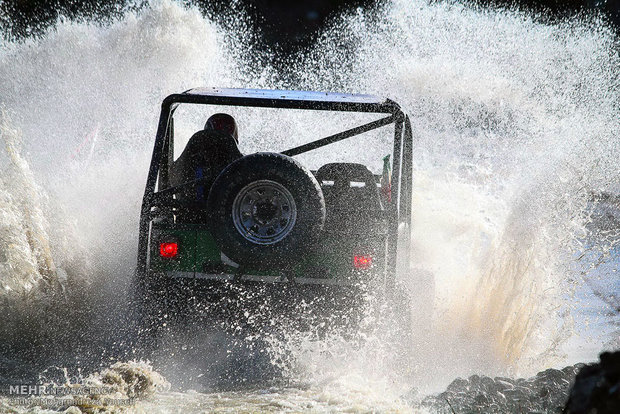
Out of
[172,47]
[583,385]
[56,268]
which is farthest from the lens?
[172,47]

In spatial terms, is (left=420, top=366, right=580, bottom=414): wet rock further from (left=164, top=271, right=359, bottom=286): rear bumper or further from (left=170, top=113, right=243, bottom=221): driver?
(left=170, top=113, right=243, bottom=221): driver

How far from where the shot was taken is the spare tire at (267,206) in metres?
3.88

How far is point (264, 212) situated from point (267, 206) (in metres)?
0.05

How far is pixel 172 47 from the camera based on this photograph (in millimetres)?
20234

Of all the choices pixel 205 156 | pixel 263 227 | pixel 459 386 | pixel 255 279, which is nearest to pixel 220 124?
pixel 205 156

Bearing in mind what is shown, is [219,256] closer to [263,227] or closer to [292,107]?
[263,227]

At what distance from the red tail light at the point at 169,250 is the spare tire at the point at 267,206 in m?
0.49

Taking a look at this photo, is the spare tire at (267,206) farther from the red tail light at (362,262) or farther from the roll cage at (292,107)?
the roll cage at (292,107)

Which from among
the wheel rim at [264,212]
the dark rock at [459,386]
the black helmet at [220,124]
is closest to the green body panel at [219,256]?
the wheel rim at [264,212]

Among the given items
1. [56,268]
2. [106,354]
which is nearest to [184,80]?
[56,268]

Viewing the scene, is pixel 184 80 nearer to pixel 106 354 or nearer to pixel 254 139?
pixel 254 139

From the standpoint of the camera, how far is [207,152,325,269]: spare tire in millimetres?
3875

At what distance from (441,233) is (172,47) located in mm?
13769

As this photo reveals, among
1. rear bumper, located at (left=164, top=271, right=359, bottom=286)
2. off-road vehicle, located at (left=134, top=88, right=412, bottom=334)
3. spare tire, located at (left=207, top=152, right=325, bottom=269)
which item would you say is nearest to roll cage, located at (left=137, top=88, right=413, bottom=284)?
off-road vehicle, located at (left=134, top=88, right=412, bottom=334)
